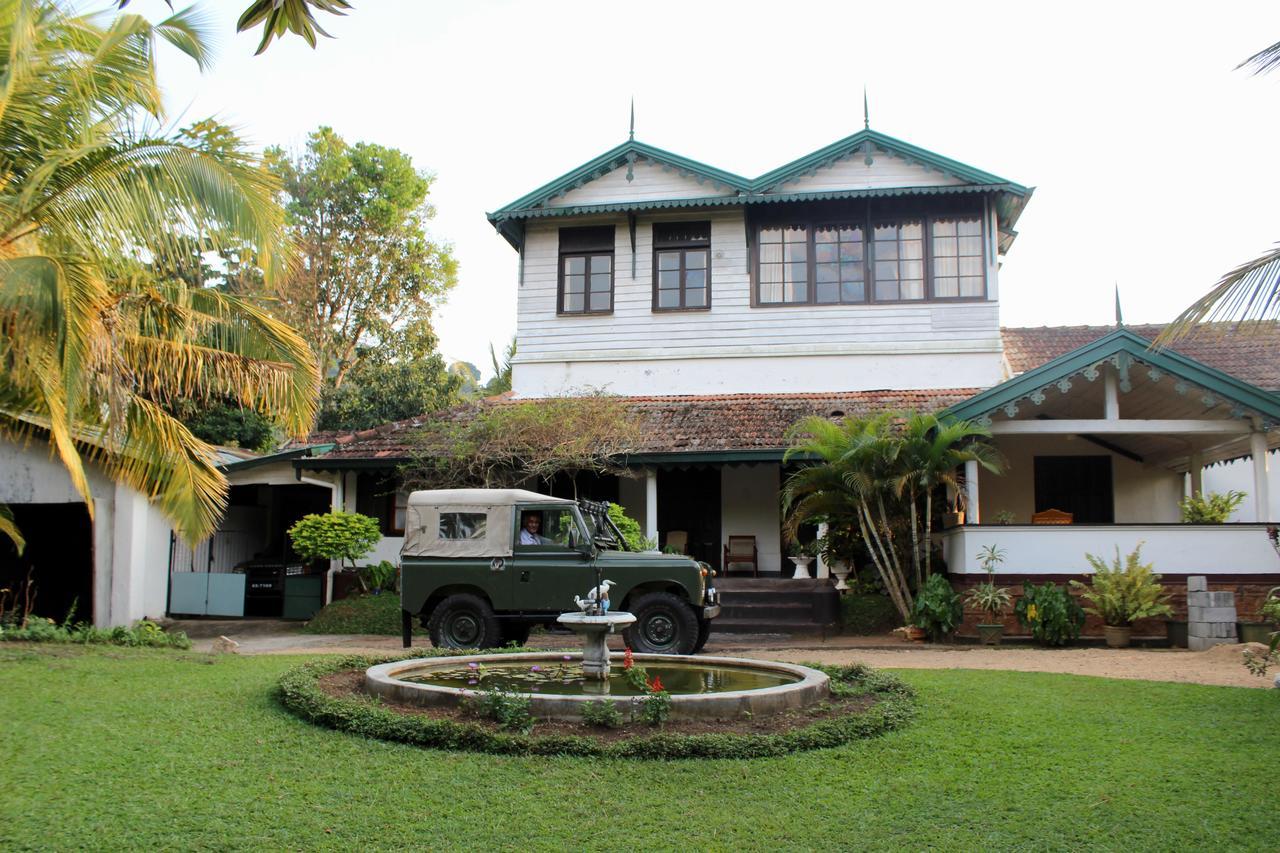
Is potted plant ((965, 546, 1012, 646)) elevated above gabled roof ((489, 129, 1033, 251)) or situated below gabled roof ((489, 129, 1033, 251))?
below

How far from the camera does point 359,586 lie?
1816 cm

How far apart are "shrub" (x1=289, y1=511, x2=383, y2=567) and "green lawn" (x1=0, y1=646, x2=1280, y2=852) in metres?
9.07

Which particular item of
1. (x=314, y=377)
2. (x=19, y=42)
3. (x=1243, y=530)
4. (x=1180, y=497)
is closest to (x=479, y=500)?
(x=314, y=377)

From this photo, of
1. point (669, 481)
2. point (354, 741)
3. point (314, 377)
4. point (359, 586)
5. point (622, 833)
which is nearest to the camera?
point (622, 833)

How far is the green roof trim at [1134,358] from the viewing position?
14227mm

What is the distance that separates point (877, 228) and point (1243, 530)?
8720 millimetres

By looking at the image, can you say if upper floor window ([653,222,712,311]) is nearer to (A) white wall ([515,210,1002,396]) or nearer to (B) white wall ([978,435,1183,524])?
(A) white wall ([515,210,1002,396])

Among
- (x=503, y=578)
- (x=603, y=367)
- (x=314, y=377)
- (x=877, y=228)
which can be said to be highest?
(x=877, y=228)

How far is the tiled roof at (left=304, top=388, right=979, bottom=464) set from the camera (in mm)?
17797

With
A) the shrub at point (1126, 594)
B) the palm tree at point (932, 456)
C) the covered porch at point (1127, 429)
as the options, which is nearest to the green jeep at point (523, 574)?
the palm tree at point (932, 456)

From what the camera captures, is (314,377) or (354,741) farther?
(314,377)

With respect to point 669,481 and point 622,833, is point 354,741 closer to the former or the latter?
point 622,833

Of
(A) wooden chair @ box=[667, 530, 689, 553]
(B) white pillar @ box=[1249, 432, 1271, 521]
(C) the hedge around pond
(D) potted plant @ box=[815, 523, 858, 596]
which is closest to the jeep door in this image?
(C) the hedge around pond

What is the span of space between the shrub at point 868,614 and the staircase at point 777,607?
165 millimetres
